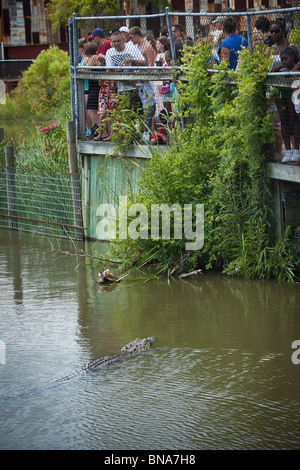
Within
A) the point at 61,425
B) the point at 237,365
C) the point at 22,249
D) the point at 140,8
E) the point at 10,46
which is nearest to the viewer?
the point at 61,425

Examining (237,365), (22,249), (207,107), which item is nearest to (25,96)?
(22,249)

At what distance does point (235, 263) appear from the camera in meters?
9.75

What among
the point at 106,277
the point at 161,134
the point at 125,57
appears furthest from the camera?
the point at 125,57

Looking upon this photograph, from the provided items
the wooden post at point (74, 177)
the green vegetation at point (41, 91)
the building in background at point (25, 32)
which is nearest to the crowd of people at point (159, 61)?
the wooden post at point (74, 177)

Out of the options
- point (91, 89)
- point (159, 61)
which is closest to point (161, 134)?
point (159, 61)

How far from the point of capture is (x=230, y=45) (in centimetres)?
985

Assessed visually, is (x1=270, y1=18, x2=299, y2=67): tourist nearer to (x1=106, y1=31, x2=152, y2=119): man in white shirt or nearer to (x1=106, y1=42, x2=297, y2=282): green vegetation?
(x1=106, y1=42, x2=297, y2=282): green vegetation

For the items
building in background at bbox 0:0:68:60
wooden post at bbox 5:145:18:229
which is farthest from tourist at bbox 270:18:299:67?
building in background at bbox 0:0:68:60

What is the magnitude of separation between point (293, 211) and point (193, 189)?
129cm

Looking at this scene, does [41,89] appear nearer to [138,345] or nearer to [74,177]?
[74,177]

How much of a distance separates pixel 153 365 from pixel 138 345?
0.44 m

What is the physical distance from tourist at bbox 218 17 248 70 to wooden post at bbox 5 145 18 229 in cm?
503

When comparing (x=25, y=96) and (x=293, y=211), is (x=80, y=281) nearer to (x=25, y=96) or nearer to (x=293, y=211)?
(x=293, y=211)

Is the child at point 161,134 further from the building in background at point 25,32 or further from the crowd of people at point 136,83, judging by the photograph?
the building in background at point 25,32
